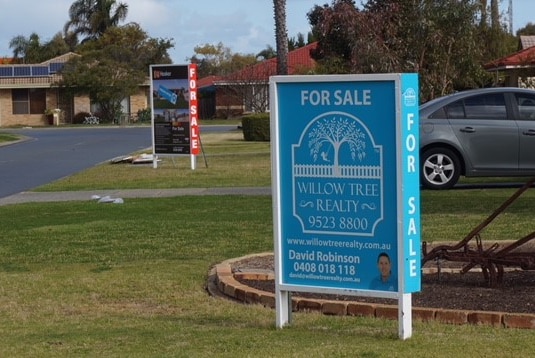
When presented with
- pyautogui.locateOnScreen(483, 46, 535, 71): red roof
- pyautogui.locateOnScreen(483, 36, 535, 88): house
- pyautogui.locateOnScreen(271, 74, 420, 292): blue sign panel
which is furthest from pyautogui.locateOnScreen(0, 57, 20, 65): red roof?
pyautogui.locateOnScreen(271, 74, 420, 292): blue sign panel

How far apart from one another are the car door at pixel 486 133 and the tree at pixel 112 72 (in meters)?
54.3

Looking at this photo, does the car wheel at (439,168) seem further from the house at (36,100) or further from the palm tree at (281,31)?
the house at (36,100)

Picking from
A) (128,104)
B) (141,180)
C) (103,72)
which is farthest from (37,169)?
(128,104)

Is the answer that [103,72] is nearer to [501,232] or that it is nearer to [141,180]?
[141,180]

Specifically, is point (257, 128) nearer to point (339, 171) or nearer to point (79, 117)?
point (339, 171)

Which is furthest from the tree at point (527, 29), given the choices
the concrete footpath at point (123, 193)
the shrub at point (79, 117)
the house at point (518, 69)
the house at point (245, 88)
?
the concrete footpath at point (123, 193)

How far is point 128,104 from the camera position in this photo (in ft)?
246

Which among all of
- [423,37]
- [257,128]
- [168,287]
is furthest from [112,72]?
[168,287]

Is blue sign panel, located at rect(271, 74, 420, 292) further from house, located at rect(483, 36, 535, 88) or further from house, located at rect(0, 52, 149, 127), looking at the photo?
house, located at rect(0, 52, 149, 127)

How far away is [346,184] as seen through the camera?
691 centimetres

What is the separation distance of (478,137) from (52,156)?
20.5 meters

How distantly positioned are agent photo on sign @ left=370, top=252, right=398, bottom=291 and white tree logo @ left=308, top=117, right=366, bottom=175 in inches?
25.1

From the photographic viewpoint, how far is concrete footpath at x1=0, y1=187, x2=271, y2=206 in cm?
1839

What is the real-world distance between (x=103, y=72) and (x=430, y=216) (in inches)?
2282
